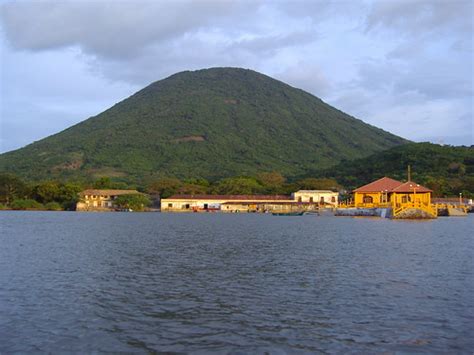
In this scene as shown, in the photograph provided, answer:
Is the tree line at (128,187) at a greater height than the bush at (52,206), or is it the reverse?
the tree line at (128,187)

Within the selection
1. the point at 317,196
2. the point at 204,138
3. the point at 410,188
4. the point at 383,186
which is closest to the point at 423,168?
the point at 317,196

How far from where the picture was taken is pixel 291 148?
158 meters

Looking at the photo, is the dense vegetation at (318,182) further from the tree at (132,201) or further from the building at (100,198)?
the building at (100,198)

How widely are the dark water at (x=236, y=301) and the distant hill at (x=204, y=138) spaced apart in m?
108

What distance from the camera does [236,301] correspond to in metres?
11.7

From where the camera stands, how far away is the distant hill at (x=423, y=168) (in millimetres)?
89312

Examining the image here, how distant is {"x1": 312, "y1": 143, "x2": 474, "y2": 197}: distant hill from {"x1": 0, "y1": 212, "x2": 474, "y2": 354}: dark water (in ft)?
242

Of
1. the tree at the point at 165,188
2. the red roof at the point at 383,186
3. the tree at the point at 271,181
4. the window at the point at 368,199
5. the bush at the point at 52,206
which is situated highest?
the tree at the point at 271,181

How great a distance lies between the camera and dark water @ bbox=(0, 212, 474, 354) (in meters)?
8.83

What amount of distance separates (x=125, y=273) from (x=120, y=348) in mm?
7137

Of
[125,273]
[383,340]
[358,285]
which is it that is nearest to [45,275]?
[125,273]

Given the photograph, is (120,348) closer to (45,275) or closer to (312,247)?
(45,275)

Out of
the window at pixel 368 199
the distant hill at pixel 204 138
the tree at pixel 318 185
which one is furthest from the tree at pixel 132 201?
the window at pixel 368 199

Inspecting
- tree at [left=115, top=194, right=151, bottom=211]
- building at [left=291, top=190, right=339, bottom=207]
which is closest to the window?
building at [left=291, top=190, right=339, bottom=207]
